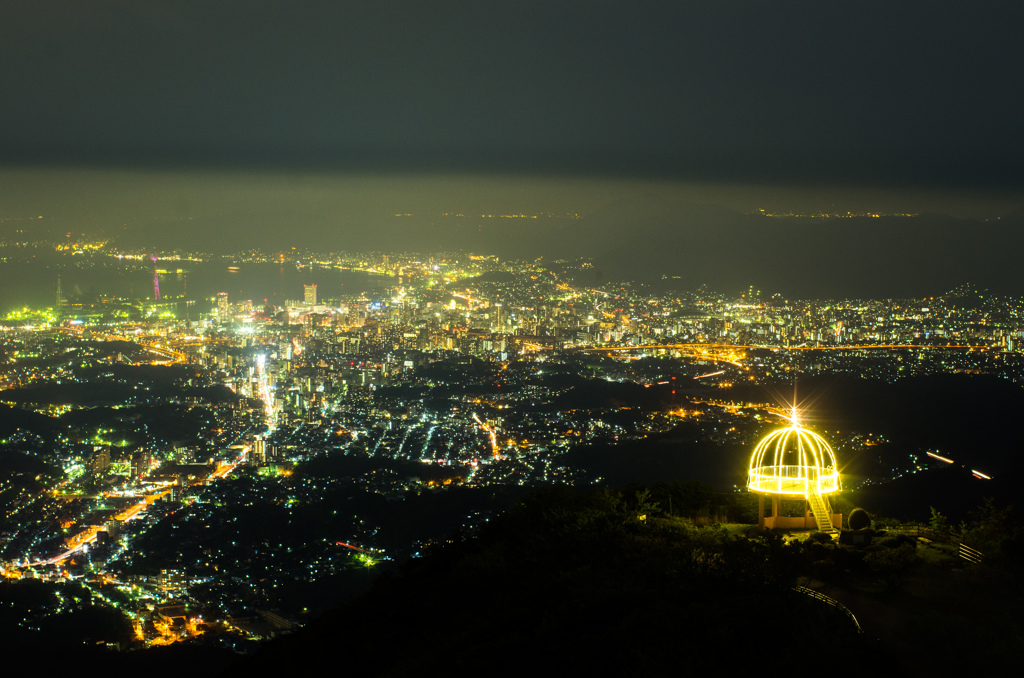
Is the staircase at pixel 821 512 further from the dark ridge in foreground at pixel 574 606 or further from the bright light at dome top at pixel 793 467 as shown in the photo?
the dark ridge in foreground at pixel 574 606

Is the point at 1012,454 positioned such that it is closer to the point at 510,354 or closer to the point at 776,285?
the point at 510,354

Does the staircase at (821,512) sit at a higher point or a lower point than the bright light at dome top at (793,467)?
lower

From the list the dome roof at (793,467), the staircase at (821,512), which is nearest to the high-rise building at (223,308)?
the dome roof at (793,467)

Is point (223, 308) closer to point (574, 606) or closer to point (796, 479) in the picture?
point (796, 479)

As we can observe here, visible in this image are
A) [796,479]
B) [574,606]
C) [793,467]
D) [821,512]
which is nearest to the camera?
[574,606]

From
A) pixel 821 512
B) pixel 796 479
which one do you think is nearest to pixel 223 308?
pixel 796 479

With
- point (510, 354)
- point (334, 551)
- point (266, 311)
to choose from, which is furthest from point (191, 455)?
point (266, 311)

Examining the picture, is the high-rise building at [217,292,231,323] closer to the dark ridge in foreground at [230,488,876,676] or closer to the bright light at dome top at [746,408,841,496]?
the dark ridge in foreground at [230,488,876,676]
